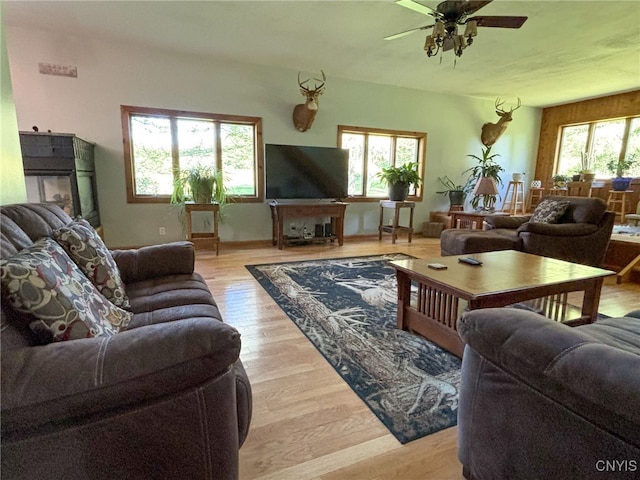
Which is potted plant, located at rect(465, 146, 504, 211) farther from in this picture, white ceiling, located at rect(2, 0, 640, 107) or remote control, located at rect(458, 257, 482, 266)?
remote control, located at rect(458, 257, 482, 266)

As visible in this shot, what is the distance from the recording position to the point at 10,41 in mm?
3719

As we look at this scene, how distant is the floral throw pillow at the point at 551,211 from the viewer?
3764 mm

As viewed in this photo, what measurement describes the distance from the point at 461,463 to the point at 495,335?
58cm

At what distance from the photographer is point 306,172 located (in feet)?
17.0

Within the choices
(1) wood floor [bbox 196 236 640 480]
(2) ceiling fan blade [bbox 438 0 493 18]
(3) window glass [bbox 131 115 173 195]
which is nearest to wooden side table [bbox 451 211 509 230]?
(2) ceiling fan blade [bbox 438 0 493 18]

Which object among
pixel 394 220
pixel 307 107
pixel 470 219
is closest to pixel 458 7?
pixel 307 107

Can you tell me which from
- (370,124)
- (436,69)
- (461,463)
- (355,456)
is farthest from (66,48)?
(461,463)

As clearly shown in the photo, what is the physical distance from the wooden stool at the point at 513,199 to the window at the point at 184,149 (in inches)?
209

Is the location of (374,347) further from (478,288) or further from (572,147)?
(572,147)

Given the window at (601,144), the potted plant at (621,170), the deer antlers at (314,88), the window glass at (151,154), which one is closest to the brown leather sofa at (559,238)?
the deer antlers at (314,88)

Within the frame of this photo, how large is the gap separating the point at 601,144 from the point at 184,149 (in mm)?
7551

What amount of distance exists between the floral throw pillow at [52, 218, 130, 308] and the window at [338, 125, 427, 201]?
4.55 meters

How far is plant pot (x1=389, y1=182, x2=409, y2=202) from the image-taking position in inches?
216

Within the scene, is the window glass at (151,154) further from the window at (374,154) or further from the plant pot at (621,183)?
the plant pot at (621,183)
